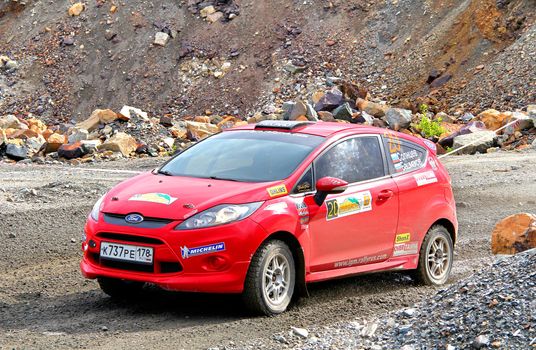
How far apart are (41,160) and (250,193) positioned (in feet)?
48.0

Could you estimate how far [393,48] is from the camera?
31.0 metres

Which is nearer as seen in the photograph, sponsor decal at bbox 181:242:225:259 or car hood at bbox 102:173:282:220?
sponsor decal at bbox 181:242:225:259

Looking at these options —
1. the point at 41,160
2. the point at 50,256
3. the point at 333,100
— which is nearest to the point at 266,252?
the point at 50,256

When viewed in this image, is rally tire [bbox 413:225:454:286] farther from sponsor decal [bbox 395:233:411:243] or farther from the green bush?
the green bush

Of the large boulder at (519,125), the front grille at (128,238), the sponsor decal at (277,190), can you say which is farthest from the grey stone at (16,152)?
the sponsor decal at (277,190)

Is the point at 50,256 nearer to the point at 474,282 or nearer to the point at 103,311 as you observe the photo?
the point at 103,311

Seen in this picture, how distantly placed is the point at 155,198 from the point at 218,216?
60 centimetres

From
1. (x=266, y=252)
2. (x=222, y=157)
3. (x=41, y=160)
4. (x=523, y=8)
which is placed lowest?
(x=41, y=160)

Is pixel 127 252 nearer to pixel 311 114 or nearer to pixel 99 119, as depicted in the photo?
pixel 311 114

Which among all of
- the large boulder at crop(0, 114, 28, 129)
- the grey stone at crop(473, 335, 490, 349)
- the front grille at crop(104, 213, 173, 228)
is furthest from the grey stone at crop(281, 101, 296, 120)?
the grey stone at crop(473, 335, 490, 349)

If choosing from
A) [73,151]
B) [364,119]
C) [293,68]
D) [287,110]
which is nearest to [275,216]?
[73,151]

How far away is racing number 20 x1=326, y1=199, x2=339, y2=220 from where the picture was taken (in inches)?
341

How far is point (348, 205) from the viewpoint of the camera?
886 centimetres

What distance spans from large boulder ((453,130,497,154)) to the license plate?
1423 centimetres
